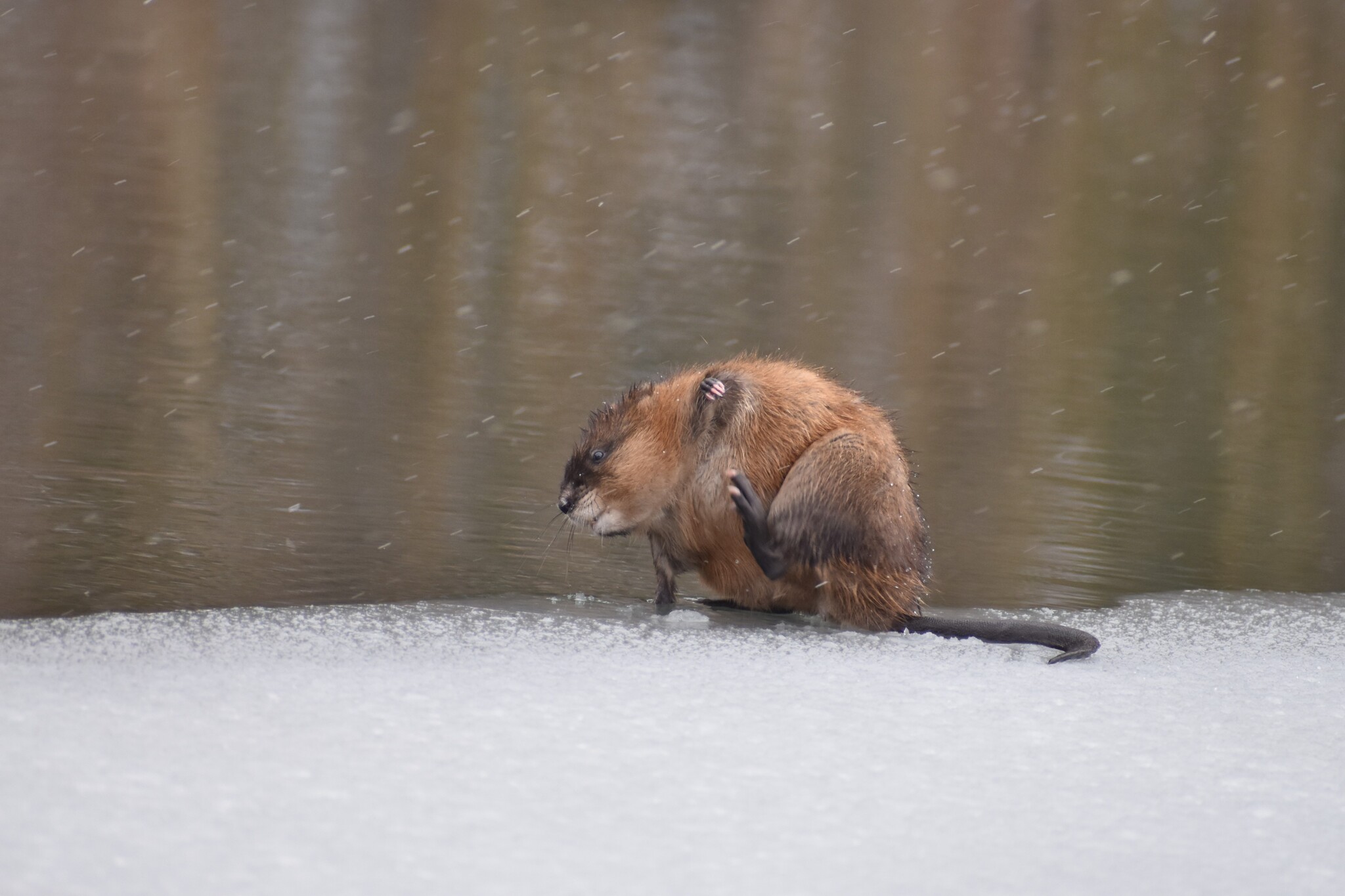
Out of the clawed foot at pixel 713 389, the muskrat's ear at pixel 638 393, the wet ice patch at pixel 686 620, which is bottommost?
the wet ice patch at pixel 686 620

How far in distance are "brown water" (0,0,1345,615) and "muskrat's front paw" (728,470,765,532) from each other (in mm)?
646

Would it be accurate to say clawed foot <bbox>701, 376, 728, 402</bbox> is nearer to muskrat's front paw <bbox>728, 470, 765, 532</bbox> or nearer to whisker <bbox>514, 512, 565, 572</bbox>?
muskrat's front paw <bbox>728, 470, 765, 532</bbox>

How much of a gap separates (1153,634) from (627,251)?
5985 millimetres

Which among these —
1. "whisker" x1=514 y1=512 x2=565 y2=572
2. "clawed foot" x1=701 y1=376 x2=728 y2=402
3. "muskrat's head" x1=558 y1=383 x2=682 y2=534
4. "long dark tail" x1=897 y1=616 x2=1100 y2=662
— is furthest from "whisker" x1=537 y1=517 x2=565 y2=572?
"long dark tail" x1=897 y1=616 x2=1100 y2=662

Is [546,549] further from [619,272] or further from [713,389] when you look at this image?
[619,272]

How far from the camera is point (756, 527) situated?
3.04 metres

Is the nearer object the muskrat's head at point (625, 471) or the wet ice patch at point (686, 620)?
the wet ice patch at point (686, 620)

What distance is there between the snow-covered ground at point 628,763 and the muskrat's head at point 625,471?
16.3 inches

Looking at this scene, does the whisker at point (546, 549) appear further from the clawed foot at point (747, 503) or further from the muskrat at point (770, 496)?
the clawed foot at point (747, 503)

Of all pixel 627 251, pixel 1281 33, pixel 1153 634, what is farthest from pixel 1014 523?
pixel 1281 33

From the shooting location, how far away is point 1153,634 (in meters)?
3.22

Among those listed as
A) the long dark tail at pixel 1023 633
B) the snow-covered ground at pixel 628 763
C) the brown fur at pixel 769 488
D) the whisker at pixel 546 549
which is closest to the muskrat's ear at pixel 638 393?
the brown fur at pixel 769 488

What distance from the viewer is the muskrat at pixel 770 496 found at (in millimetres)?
3029

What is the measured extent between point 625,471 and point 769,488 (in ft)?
1.19
